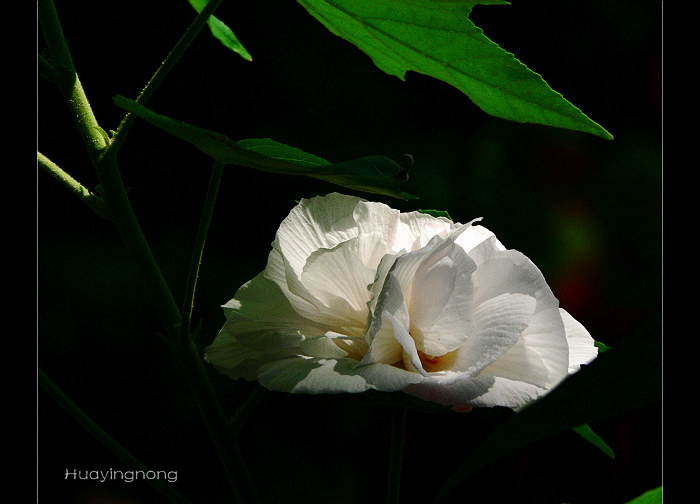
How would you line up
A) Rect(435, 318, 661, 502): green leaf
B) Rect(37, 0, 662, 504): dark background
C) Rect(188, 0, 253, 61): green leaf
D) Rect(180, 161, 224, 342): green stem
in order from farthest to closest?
Rect(37, 0, 662, 504): dark background
Rect(188, 0, 253, 61): green leaf
Rect(180, 161, 224, 342): green stem
Rect(435, 318, 661, 502): green leaf

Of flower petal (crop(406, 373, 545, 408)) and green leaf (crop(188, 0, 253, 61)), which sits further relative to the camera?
green leaf (crop(188, 0, 253, 61))

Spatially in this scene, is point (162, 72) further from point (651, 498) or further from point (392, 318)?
point (651, 498)

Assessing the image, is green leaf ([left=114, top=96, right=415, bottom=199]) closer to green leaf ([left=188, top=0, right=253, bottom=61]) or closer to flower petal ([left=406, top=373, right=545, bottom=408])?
flower petal ([left=406, top=373, right=545, bottom=408])

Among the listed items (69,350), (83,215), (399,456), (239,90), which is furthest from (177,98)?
(399,456)

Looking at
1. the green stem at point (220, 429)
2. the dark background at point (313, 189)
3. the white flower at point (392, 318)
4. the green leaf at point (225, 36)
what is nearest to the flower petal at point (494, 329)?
the white flower at point (392, 318)

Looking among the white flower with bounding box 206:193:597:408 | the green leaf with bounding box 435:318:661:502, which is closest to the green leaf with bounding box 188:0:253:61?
the white flower with bounding box 206:193:597:408

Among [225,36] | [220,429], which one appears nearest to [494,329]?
[220,429]
